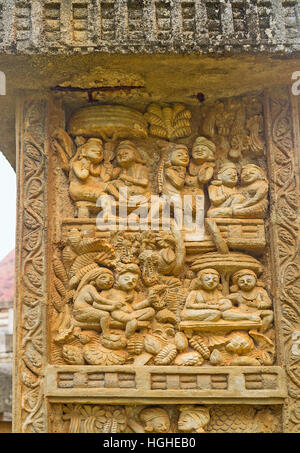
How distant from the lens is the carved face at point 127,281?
218 inches

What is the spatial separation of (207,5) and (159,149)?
1.19m

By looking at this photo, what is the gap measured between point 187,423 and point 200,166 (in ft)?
6.60

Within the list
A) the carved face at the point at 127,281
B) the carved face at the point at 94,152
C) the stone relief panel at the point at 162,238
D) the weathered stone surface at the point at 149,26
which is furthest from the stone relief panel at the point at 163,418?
the weathered stone surface at the point at 149,26

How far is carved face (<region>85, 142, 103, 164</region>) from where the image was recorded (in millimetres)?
5852

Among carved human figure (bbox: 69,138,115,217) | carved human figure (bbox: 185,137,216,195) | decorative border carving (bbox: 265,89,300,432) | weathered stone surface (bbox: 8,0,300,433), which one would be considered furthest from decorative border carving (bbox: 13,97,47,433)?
decorative border carving (bbox: 265,89,300,432)

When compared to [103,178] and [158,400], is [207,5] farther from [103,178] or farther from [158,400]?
[158,400]

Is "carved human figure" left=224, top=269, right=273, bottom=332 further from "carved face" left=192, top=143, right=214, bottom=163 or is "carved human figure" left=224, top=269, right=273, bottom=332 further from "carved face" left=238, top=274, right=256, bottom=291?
"carved face" left=192, top=143, right=214, bottom=163

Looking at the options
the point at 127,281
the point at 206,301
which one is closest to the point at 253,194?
the point at 206,301

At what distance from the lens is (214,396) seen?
17.3ft

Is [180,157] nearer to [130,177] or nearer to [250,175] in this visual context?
[130,177]

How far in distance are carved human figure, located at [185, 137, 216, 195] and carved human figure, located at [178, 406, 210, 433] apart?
1.67 metres

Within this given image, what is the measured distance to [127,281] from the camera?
554cm
